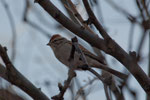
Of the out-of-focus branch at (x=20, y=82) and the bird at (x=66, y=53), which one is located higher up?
the bird at (x=66, y=53)

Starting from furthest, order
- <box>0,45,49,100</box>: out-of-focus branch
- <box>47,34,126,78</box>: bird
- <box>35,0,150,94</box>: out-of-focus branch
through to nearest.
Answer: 1. <box>47,34,126,78</box>: bird
2. <box>0,45,49,100</box>: out-of-focus branch
3. <box>35,0,150,94</box>: out-of-focus branch

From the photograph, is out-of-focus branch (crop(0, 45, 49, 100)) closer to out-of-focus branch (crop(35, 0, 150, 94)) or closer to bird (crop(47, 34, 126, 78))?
out-of-focus branch (crop(35, 0, 150, 94))

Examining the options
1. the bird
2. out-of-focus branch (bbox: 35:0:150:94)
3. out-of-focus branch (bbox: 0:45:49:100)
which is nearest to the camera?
out-of-focus branch (bbox: 35:0:150:94)

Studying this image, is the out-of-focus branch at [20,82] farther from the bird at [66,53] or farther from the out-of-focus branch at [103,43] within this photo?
the bird at [66,53]

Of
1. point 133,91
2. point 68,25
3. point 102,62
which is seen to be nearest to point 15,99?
point 68,25

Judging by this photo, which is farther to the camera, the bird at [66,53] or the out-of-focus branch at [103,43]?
the bird at [66,53]

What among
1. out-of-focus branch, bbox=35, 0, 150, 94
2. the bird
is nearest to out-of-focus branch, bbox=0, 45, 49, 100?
out-of-focus branch, bbox=35, 0, 150, 94

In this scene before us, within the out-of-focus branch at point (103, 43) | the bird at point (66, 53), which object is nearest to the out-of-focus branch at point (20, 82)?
the out-of-focus branch at point (103, 43)

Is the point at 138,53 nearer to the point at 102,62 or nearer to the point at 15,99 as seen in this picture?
the point at 15,99

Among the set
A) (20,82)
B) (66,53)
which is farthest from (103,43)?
(66,53)

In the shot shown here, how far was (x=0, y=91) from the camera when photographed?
3.37 metres

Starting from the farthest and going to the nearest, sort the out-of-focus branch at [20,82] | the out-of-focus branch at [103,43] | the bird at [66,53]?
1. the bird at [66,53]
2. the out-of-focus branch at [20,82]
3. the out-of-focus branch at [103,43]

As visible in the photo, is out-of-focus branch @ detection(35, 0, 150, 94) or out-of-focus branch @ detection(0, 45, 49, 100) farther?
out-of-focus branch @ detection(0, 45, 49, 100)

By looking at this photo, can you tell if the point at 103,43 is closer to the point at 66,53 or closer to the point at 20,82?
the point at 20,82
